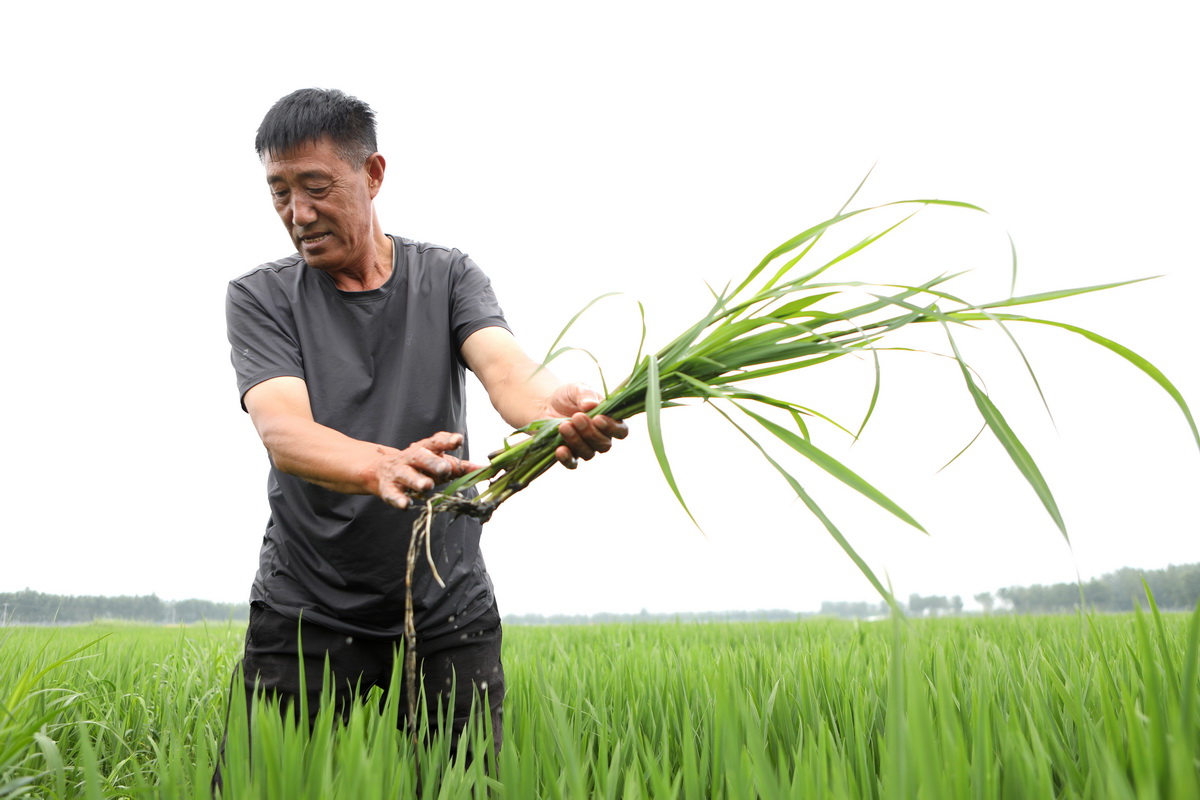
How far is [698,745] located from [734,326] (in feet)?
3.77

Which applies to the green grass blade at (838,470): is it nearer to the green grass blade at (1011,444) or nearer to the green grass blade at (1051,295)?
the green grass blade at (1011,444)

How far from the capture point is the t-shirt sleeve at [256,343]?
84.8 inches

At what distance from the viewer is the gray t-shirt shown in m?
2.21

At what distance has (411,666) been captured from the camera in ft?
4.91

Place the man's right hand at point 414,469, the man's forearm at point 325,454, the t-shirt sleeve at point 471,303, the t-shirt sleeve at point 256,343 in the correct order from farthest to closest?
the t-shirt sleeve at point 471,303
the t-shirt sleeve at point 256,343
the man's forearm at point 325,454
the man's right hand at point 414,469

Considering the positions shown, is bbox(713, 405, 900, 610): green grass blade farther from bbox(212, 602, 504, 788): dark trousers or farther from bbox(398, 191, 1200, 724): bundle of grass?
bbox(212, 602, 504, 788): dark trousers

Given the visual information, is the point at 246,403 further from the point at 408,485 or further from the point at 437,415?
the point at 408,485

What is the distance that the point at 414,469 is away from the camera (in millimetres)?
1600

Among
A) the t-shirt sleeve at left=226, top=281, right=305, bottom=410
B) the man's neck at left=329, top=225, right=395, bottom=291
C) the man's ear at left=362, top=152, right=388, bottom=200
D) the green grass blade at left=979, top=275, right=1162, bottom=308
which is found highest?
the man's ear at left=362, top=152, right=388, bottom=200

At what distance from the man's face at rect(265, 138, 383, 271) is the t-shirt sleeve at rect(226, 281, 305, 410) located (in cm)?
20

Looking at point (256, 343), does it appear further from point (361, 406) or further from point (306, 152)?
point (306, 152)

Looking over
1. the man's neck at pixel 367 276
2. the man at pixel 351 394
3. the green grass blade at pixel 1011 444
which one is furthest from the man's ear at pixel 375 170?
the green grass blade at pixel 1011 444

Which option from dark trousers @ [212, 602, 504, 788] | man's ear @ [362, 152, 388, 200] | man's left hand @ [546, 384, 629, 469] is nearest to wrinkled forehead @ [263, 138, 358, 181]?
man's ear @ [362, 152, 388, 200]

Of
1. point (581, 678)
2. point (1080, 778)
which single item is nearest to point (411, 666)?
point (1080, 778)
